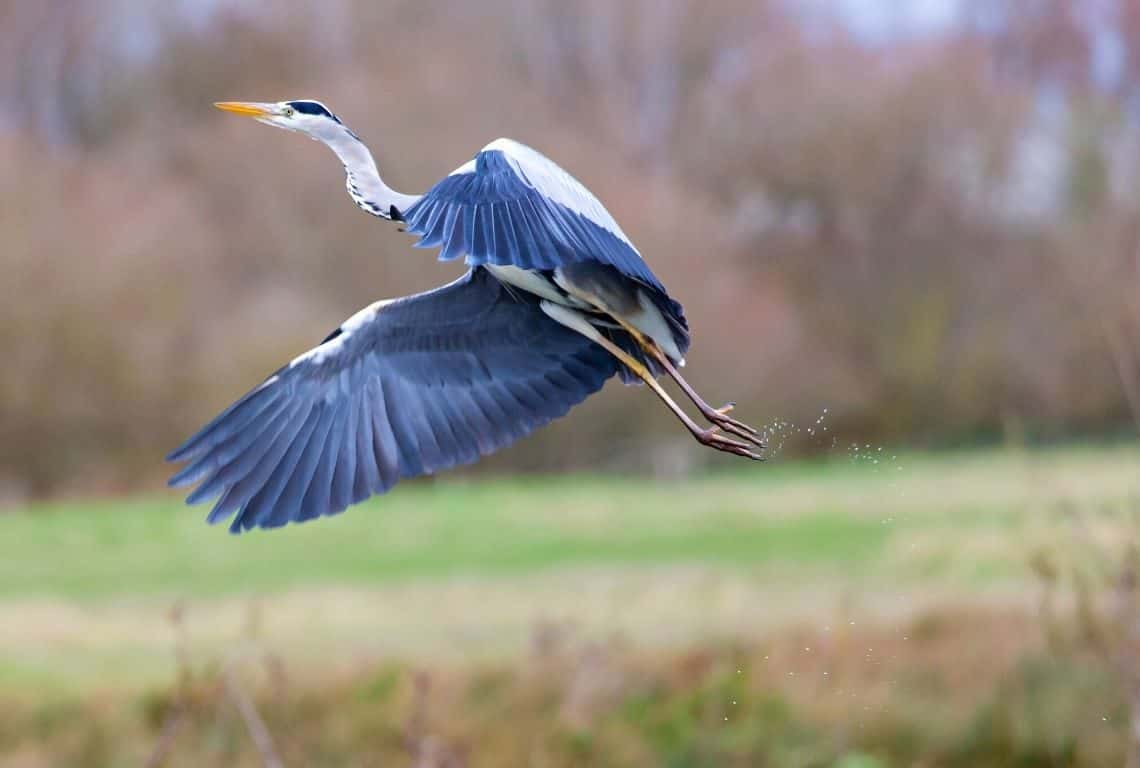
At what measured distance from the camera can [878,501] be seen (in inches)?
966

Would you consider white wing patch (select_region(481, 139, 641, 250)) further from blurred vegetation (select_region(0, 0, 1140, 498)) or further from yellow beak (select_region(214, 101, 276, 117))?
blurred vegetation (select_region(0, 0, 1140, 498))

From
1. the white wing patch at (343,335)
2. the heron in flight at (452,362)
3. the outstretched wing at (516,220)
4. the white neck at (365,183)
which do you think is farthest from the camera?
the white wing patch at (343,335)

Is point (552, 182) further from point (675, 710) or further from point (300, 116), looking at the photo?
point (675, 710)

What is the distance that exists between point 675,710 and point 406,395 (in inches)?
223

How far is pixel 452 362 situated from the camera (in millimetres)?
5688

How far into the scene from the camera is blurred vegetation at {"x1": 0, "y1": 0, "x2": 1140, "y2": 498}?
2927cm

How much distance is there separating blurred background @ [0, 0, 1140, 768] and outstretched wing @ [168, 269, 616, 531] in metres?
0.72

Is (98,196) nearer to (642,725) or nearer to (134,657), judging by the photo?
(134,657)

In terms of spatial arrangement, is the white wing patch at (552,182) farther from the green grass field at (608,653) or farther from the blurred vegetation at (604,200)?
the blurred vegetation at (604,200)

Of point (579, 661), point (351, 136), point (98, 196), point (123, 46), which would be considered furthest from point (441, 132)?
point (351, 136)

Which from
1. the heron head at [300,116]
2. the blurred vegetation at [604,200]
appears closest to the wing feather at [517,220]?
the heron head at [300,116]

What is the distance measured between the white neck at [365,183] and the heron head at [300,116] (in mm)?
24

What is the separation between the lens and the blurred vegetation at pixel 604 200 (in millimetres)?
29266

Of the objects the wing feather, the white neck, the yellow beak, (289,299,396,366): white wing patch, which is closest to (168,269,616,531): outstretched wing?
(289,299,396,366): white wing patch
